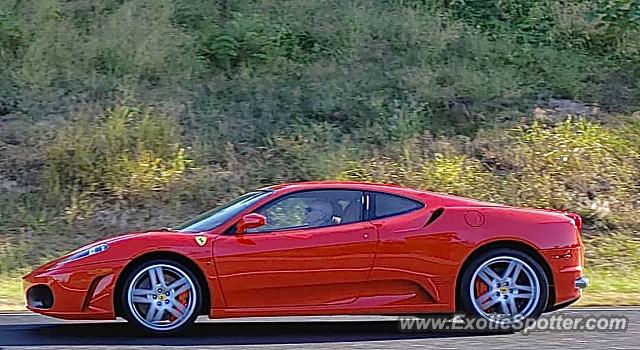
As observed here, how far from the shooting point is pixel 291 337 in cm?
847

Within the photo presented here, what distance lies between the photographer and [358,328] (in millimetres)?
8930

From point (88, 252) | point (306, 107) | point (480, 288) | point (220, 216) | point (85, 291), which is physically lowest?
point (480, 288)

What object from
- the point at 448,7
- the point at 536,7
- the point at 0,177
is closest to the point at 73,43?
the point at 0,177

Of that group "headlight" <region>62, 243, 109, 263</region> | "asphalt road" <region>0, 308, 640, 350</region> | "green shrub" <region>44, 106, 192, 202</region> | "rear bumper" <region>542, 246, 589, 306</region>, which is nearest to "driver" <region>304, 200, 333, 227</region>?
"asphalt road" <region>0, 308, 640, 350</region>

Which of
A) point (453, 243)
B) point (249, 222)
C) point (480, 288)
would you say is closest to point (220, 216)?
point (249, 222)

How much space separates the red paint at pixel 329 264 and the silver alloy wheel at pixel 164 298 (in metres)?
0.16

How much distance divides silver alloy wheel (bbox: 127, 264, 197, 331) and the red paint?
0.16m

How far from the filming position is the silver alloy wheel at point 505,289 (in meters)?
8.67

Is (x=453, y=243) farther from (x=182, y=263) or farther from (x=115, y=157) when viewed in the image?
(x=115, y=157)

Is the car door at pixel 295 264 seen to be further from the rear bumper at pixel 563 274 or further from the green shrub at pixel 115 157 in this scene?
the green shrub at pixel 115 157

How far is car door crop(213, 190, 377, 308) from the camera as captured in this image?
8.41 metres

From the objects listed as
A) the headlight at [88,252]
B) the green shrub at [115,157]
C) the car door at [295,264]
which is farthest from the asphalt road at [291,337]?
the green shrub at [115,157]

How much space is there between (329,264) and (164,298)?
1.37 meters

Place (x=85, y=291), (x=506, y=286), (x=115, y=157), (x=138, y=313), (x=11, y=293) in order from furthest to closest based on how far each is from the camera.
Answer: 1. (x=115, y=157)
2. (x=11, y=293)
3. (x=506, y=286)
4. (x=138, y=313)
5. (x=85, y=291)
